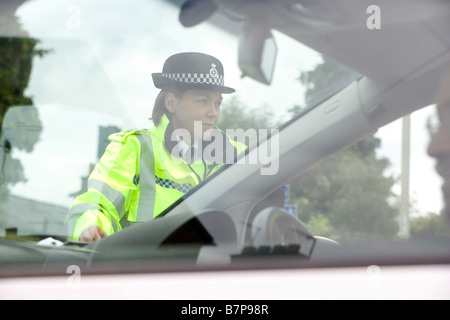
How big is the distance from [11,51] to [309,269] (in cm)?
106

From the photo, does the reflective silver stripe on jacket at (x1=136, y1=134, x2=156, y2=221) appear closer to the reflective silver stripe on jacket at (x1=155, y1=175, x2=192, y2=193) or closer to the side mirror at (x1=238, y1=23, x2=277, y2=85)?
the reflective silver stripe on jacket at (x1=155, y1=175, x2=192, y2=193)

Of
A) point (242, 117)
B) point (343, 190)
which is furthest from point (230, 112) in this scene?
point (343, 190)

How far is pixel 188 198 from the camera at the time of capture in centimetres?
183

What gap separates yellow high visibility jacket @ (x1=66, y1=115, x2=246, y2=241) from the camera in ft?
6.04

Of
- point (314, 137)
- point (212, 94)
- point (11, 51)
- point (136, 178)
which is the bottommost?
point (136, 178)

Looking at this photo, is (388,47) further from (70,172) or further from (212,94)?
(70,172)

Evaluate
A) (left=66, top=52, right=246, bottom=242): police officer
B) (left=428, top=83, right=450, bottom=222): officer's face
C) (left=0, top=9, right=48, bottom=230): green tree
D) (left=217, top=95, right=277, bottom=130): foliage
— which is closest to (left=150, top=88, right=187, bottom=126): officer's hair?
(left=66, top=52, right=246, bottom=242): police officer

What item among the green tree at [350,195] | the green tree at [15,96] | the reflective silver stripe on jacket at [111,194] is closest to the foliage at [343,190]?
the green tree at [350,195]

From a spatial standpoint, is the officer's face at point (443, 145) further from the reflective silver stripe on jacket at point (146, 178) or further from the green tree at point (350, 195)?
the reflective silver stripe on jacket at point (146, 178)

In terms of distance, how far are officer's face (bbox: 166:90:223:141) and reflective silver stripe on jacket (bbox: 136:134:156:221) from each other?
0.11 m

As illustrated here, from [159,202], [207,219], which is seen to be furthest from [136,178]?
[207,219]
